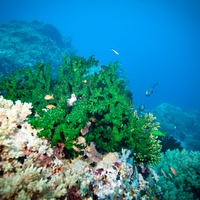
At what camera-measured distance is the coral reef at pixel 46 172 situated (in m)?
2.26

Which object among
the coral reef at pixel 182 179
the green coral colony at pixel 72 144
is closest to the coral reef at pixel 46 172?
the green coral colony at pixel 72 144

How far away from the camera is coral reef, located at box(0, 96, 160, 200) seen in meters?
2.26

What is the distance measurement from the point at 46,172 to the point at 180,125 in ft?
81.4

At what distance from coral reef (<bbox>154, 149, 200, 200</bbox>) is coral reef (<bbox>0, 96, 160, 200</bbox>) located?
7.71 feet

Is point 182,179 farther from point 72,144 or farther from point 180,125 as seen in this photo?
point 180,125

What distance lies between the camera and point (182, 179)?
6.42 m

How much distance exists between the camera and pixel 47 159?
327cm

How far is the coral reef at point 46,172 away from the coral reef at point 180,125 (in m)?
18.1

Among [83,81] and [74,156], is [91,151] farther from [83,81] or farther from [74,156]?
[83,81]

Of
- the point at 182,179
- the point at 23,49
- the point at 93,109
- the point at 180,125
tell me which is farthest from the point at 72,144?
the point at 180,125

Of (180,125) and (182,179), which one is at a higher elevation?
(180,125)

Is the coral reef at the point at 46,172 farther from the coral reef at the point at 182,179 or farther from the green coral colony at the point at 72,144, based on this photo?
the coral reef at the point at 182,179

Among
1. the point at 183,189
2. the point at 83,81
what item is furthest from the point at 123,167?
the point at 183,189

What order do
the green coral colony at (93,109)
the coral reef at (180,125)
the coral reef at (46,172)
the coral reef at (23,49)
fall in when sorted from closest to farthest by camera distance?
the coral reef at (46,172), the green coral colony at (93,109), the coral reef at (23,49), the coral reef at (180,125)
